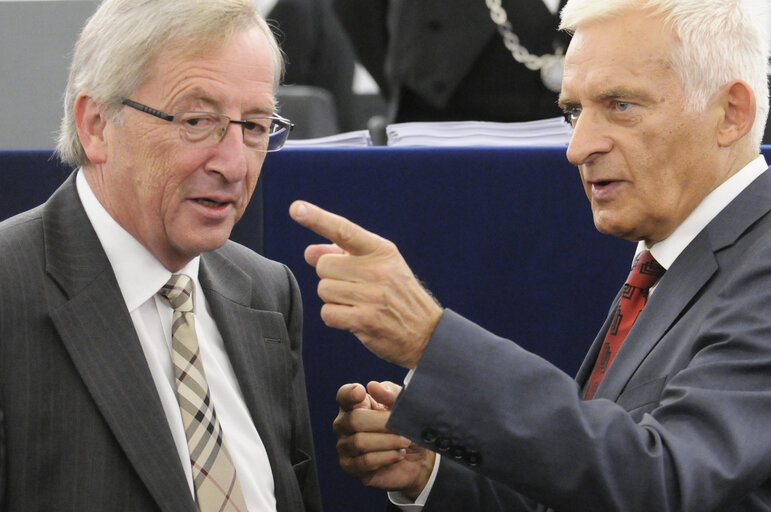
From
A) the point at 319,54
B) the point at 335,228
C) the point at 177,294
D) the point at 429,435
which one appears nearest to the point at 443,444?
the point at 429,435

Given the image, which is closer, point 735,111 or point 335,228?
point 335,228

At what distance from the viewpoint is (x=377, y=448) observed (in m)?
1.98

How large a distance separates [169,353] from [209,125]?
389 millimetres

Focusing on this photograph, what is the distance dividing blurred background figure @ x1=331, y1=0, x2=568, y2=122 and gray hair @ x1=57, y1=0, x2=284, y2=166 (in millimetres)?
1205

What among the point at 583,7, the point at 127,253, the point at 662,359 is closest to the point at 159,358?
the point at 127,253

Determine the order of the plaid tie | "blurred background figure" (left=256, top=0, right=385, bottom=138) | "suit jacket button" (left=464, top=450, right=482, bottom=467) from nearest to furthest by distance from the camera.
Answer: "suit jacket button" (left=464, top=450, right=482, bottom=467), the plaid tie, "blurred background figure" (left=256, top=0, right=385, bottom=138)

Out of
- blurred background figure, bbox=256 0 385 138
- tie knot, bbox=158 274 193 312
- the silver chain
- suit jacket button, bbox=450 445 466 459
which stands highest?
blurred background figure, bbox=256 0 385 138

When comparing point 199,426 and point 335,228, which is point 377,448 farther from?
point 335,228

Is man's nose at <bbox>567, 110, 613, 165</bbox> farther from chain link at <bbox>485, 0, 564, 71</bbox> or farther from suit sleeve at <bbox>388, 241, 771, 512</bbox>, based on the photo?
chain link at <bbox>485, 0, 564, 71</bbox>

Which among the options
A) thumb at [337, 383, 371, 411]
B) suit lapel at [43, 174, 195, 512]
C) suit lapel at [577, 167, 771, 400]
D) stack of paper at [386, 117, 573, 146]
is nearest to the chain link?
stack of paper at [386, 117, 573, 146]

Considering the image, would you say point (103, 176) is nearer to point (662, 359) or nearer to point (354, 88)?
point (662, 359)

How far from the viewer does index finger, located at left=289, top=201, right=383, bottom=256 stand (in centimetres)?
143

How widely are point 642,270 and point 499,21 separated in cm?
120

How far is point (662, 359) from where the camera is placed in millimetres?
1714
